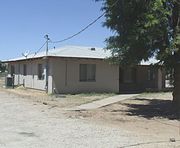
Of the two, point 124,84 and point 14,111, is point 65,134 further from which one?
A: point 124,84

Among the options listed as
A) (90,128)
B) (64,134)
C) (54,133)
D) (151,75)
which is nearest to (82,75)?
(151,75)

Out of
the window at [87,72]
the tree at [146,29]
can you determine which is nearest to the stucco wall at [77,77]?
the window at [87,72]

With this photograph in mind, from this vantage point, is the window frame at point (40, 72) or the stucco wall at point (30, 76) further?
the stucco wall at point (30, 76)

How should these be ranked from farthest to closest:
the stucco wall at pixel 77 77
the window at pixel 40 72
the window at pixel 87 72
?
1. the window at pixel 40 72
2. the window at pixel 87 72
3. the stucco wall at pixel 77 77

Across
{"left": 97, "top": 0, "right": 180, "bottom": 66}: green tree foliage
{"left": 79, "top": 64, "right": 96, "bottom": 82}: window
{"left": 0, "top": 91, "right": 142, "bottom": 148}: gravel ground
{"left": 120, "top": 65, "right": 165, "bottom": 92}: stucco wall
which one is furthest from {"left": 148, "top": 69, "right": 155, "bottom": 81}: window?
{"left": 0, "top": 91, "right": 142, "bottom": 148}: gravel ground

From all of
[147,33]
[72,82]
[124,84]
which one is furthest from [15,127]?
[124,84]

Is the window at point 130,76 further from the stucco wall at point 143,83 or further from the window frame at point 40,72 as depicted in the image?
the window frame at point 40,72

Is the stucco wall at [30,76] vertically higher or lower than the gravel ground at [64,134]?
higher

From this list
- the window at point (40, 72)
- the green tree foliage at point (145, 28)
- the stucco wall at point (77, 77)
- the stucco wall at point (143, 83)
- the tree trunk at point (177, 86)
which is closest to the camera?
the green tree foliage at point (145, 28)

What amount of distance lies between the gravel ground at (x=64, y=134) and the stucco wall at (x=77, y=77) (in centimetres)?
1355

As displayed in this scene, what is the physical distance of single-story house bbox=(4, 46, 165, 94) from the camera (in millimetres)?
29766

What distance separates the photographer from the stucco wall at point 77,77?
29716mm

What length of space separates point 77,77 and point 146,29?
14.6 m

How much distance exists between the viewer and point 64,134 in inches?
470
